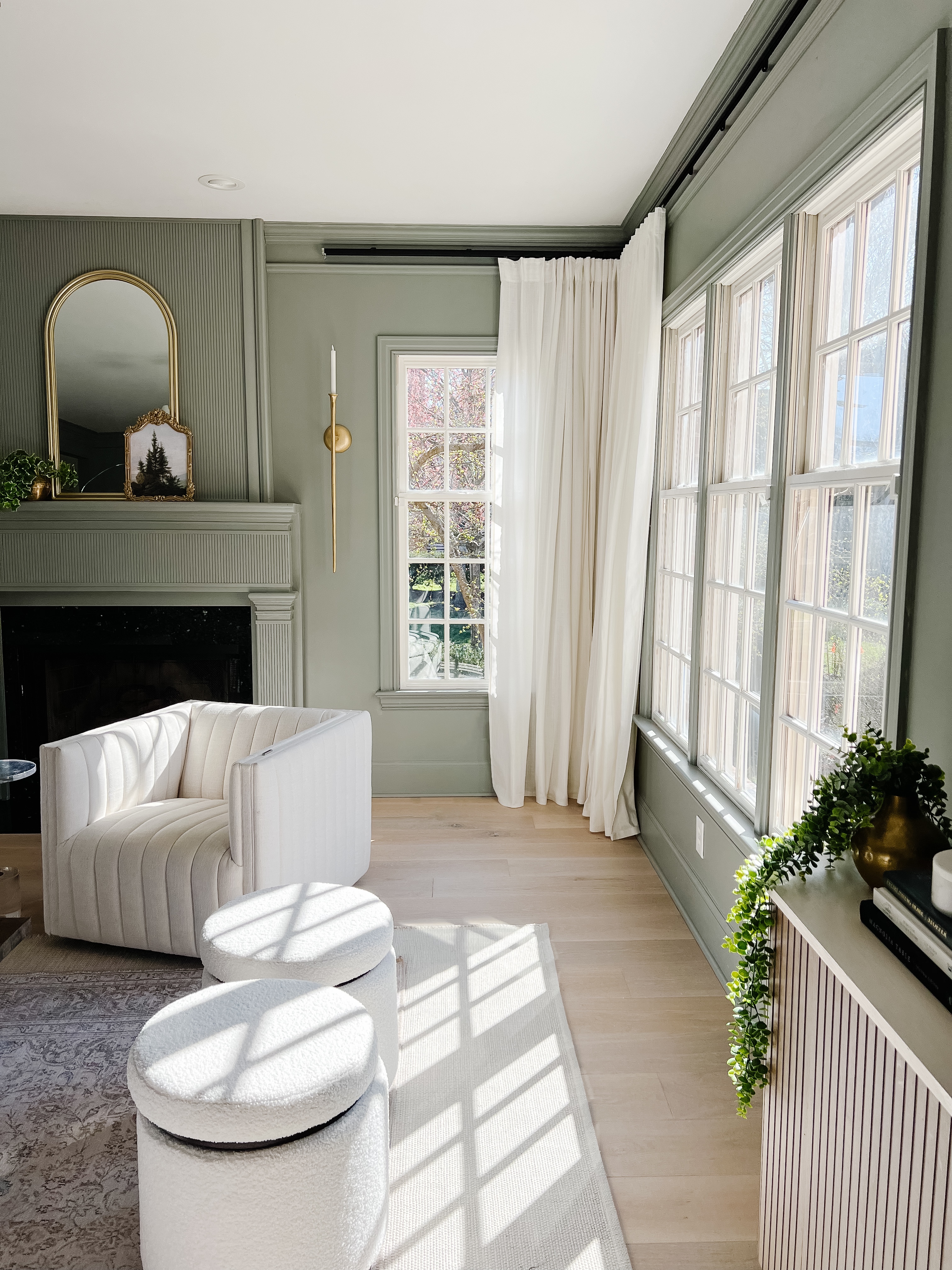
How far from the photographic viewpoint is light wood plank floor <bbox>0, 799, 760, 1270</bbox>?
176 cm

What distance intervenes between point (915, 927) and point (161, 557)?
3650 millimetres

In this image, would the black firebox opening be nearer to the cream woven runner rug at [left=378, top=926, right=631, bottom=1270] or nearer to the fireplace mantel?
the fireplace mantel

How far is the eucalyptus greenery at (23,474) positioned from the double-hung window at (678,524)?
2.73m

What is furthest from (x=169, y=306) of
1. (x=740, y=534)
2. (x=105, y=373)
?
(x=740, y=534)

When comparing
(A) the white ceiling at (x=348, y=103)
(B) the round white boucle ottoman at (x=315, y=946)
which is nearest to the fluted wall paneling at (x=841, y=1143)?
(B) the round white boucle ottoman at (x=315, y=946)

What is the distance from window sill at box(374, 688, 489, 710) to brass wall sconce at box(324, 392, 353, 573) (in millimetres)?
681

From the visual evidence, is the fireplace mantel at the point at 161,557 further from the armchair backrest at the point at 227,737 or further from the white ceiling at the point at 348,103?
the white ceiling at the point at 348,103

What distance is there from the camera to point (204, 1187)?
1.37 m

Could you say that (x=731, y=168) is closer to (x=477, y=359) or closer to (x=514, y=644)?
(x=477, y=359)

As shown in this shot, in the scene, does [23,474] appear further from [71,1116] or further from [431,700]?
[71,1116]

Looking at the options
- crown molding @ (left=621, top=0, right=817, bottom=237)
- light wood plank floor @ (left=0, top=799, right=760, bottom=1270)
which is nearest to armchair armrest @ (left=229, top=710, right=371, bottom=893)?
light wood plank floor @ (left=0, top=799, right=760, bottom=1270)

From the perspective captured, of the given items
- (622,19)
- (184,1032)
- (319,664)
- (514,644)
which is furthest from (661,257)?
(184,1032)

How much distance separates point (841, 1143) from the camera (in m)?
1.27

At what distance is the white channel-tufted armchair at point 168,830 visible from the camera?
2.56 metres
